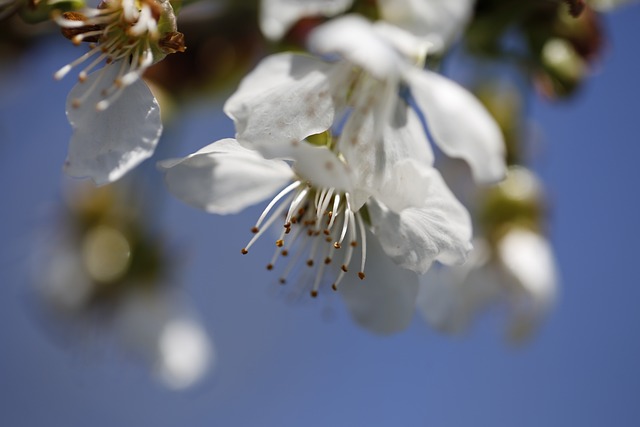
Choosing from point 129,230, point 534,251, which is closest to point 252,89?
point 534,251

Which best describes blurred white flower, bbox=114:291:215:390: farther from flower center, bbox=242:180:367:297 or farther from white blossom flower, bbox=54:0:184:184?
white blossom flower, bbox=54:0:184:184

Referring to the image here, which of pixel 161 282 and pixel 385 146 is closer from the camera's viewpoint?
pixel 385 146

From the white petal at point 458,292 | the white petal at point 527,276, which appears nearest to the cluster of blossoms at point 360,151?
the white petal at point 458,292

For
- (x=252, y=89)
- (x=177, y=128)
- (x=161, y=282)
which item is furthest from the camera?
(x=161, y=282)

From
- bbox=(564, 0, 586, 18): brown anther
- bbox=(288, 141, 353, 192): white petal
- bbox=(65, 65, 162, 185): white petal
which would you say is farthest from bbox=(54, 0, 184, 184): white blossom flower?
bbox=(564, 0, 586, 18): brown anther

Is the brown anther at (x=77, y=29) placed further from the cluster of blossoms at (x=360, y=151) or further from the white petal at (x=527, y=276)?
the white petal at (x=527, y=276)

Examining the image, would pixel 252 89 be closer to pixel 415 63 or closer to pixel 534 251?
pixel 415 63
